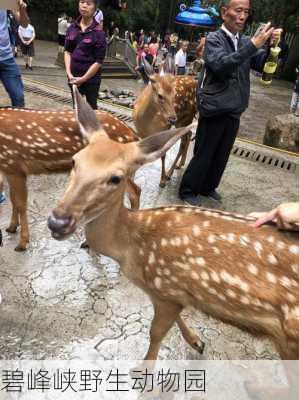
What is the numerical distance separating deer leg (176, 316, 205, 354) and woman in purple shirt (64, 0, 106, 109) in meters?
2.92

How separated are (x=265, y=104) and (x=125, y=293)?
9.33 meters

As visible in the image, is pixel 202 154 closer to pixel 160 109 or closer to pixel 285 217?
pixel 160 109

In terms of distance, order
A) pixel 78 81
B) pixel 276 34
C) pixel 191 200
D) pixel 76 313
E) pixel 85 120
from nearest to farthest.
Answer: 1. pixel 85 120
2. pixel 76 313
3. pixel 276 34
4. pixel 78 81
5. pixel 191 200

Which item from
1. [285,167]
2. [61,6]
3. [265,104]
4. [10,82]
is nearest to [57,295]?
[10,82]

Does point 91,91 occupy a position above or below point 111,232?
above

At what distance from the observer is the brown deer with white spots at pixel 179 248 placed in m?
1.95

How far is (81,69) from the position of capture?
4539 millimetres

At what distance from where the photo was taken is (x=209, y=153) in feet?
14.5

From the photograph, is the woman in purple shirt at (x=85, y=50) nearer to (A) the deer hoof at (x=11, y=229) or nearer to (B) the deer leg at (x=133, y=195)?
(B) the deer leg at (x=133, y=195)

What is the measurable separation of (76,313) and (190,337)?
0.81 m

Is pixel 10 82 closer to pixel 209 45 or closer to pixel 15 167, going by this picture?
pixel 15 167

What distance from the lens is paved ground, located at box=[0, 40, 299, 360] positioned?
103 inches

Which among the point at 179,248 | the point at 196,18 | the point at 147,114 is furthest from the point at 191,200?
the point at 196,18

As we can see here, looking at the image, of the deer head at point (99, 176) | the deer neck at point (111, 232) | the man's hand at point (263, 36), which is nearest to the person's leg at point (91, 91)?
the man's hand at point (263, 36)
